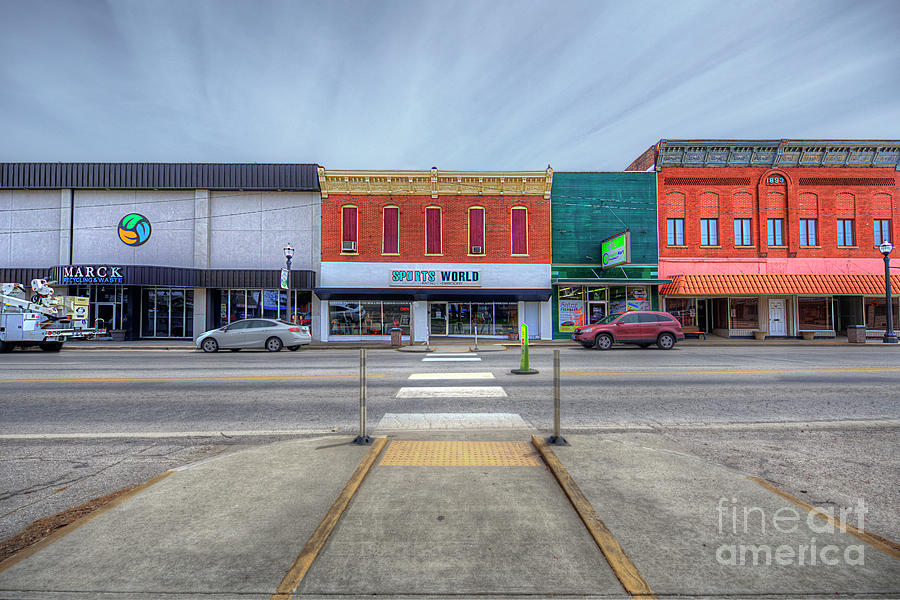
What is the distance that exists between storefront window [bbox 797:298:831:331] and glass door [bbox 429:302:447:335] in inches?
783

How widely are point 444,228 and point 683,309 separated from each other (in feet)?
47.4

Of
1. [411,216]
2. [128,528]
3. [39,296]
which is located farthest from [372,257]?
[128,528]

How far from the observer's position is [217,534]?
282cm

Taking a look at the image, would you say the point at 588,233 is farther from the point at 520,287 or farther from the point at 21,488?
the point at 21,488

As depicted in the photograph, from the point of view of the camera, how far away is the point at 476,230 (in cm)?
2384

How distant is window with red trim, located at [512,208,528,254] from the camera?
23.8 metres

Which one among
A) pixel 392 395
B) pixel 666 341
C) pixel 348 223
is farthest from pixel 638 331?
pixel 348 223

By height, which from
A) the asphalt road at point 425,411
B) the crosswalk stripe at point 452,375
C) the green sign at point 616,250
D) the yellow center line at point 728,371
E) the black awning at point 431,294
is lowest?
the asphalt road at point 425,411

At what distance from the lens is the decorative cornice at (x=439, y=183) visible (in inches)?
925

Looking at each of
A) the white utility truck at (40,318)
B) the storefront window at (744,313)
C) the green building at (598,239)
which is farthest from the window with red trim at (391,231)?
the storefront window at (744,313)

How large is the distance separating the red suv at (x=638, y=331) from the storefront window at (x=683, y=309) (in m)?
7.22

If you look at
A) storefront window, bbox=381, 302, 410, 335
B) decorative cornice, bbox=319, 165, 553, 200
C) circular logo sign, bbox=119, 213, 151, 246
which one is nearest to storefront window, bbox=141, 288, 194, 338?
circular logo sign, bbox=119, 213, 151, 246

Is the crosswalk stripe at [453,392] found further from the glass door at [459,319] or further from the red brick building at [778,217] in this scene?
the red brick building at [778,217]
